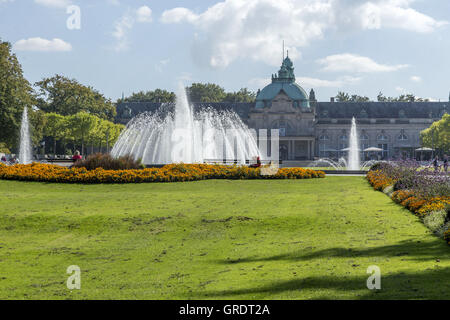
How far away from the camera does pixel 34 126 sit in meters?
68.5

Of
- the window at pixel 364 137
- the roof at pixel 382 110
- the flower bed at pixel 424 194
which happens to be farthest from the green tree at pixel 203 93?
the flower bed at pixel 424 194

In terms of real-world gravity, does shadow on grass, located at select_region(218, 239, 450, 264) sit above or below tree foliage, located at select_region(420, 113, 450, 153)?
below

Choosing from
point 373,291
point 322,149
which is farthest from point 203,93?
point 373,291

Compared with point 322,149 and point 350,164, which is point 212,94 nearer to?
point 322,149

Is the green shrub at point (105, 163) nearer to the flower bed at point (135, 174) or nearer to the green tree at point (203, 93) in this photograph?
the flower bed at point (135, 174)

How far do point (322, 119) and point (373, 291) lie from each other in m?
106

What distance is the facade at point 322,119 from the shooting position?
352 ft

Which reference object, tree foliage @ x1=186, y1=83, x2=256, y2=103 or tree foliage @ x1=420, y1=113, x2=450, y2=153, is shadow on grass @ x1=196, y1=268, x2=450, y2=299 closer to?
tree foliage @ x1=420, y1=113, x2=450, y2=153

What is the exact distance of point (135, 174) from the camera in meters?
28.9

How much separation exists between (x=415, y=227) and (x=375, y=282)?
6.99 m

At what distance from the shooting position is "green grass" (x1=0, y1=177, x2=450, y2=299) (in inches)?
375

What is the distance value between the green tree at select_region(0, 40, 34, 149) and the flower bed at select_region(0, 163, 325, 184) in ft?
105

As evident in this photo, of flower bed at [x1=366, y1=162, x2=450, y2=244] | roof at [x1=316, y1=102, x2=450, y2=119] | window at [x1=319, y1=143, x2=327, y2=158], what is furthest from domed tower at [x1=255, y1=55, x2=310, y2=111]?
flower bed at [x1=366, y1=162, x2=450, y2=244]
